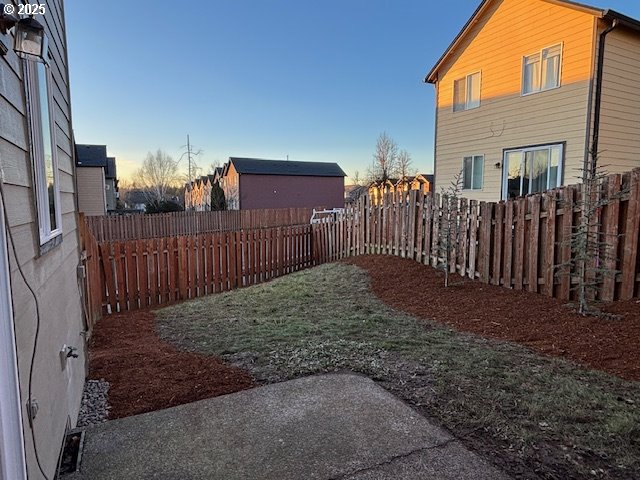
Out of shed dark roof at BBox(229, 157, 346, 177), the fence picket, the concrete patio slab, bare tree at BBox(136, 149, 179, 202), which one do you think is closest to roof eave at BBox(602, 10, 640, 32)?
the fence picket

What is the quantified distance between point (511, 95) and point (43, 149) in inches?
465

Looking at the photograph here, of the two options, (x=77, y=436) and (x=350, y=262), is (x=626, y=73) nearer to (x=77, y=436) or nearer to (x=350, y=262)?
(x=350, y=262)

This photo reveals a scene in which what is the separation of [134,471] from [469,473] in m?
1.84

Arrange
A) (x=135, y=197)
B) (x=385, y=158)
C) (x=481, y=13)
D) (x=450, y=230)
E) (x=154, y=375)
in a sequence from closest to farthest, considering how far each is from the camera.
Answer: (x=154, y=375) < (x=450, y=230) < (x=481, y=13) < (x=385, y=158) < (x=135, y=197)

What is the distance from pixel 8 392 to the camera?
4.57 feet

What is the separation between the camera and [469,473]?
6.88 feet

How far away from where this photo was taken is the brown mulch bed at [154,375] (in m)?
3.09

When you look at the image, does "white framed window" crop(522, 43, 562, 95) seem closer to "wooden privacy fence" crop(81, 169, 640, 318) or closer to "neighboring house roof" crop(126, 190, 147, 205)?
"wooden privacy fence" crop(81, 169, 640, 318)

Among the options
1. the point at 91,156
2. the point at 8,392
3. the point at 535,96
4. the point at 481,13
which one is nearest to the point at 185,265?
the point at 8,392

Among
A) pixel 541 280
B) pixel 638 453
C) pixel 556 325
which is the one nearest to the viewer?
pixel 638 453

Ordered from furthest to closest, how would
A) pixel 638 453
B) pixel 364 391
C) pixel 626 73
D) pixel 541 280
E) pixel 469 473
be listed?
pixel 626 73
pixel 541 280
pixel 364 391
pixel 638 453
pixel 469 473

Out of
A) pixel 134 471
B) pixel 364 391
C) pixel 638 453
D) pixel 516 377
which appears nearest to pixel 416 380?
pixel 364 391

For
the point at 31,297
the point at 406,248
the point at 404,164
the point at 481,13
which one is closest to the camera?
the point at 31,297

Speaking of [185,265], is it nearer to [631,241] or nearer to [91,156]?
[631,241]
